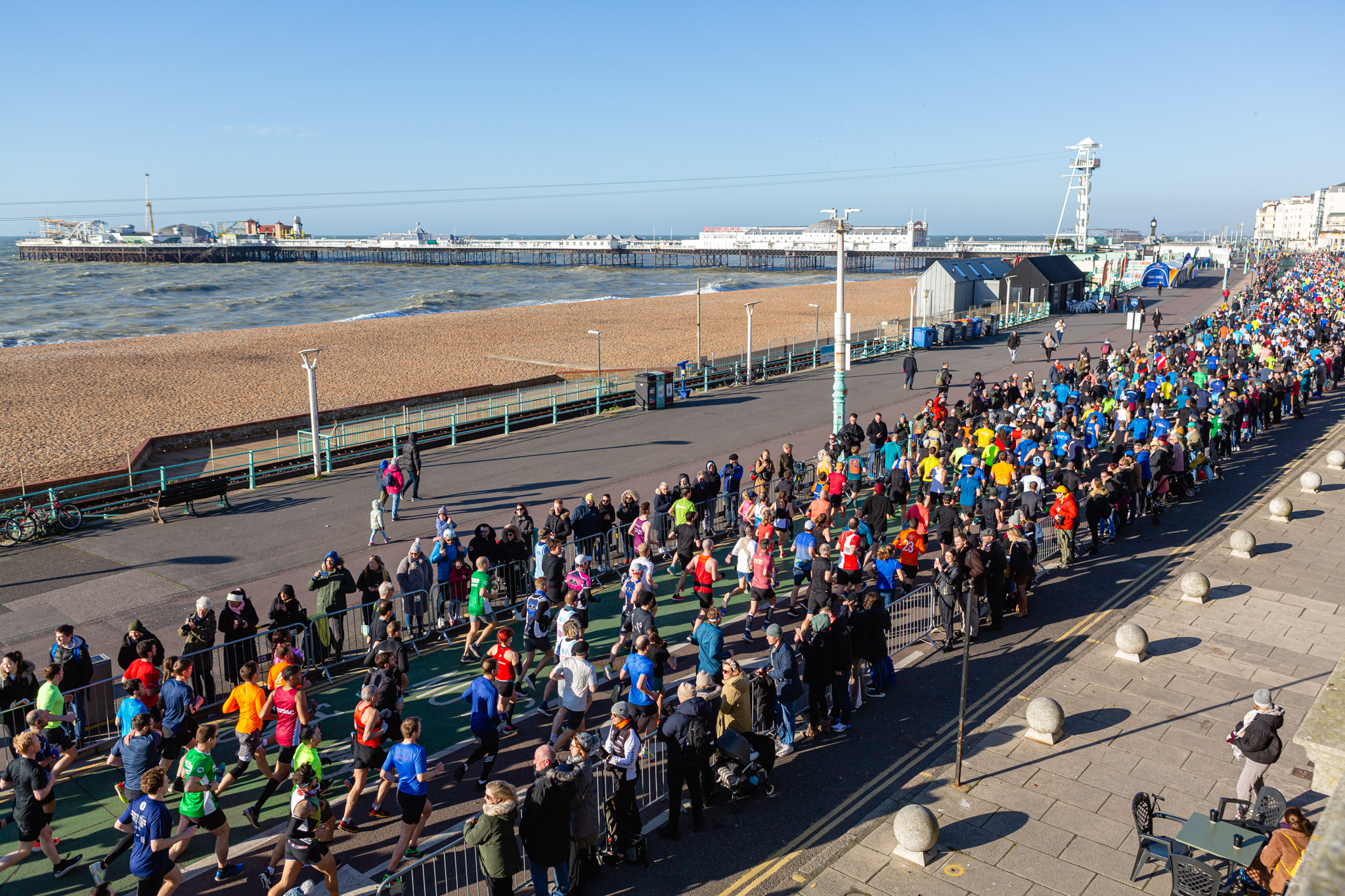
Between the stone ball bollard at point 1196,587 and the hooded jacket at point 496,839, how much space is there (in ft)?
37.5

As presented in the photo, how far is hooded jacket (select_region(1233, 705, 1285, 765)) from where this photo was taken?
8172 millimetres

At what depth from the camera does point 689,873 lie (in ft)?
25.4

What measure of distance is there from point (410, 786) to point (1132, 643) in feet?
30.2

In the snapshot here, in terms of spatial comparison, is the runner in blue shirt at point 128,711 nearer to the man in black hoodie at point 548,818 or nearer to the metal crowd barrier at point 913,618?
the man in black hoodie at point 548,818

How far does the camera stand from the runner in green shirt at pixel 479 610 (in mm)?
12195

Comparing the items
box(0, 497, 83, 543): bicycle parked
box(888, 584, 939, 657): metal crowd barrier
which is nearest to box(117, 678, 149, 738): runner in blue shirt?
box(888, 584, 939, 657): metal crowd barrier

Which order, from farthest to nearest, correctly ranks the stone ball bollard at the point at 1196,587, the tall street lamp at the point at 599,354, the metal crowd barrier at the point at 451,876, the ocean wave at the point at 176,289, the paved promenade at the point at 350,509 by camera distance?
1. the ocean wave at the point at 176,289
2. the tall street lamp at the point at 599,354
3. the paved promenade at the point at 350,509
4. the stone ball bollard at the point at 1196,587
5. the metal crowd barrier at the point at 451,876

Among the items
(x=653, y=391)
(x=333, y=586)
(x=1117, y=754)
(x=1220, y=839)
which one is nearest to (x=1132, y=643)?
(x=1117, y=754)

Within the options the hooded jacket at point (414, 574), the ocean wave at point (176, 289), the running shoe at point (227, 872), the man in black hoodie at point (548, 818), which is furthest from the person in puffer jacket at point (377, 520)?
the ocean wave at point (176, 289)

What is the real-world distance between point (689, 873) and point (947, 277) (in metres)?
50.0

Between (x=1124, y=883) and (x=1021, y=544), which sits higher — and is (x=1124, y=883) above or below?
below

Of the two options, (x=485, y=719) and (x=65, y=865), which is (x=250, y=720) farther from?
(x=485, y=719)

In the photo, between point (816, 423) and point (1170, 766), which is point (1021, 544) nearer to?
point (1170, 766)

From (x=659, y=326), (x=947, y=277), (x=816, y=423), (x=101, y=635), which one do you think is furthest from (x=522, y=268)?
(x=101, y=635)
